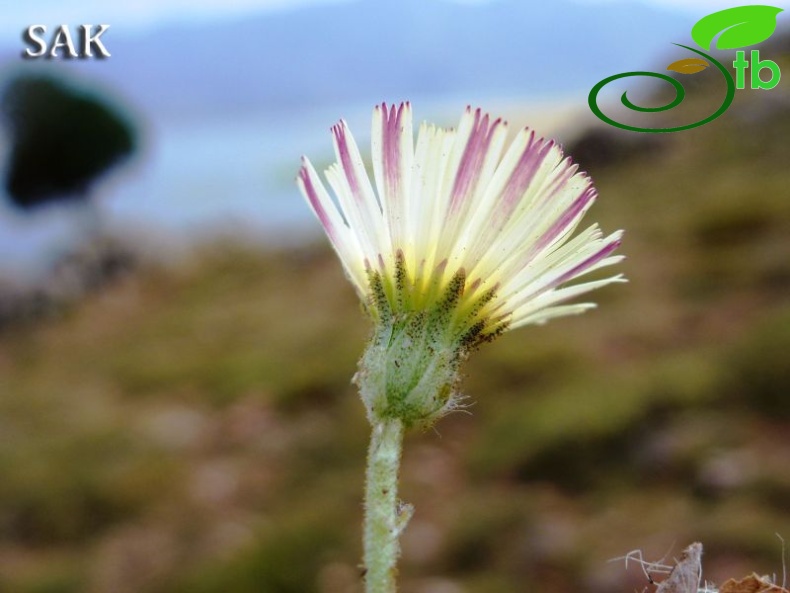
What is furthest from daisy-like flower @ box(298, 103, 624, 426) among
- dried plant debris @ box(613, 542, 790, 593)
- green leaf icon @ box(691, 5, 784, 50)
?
green leaf icon @ box(691, 5, 784, 50)

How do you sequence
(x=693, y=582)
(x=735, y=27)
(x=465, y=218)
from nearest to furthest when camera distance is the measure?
Answer: (x=693, y=582) → (x=465, y=218) → (x=735, y=27)

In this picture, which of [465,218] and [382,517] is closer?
[382,517]

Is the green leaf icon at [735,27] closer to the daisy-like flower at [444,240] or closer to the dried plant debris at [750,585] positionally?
the daisy-like flower at [444,240]

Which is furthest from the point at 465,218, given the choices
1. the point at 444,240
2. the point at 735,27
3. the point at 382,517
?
the point at 735,27

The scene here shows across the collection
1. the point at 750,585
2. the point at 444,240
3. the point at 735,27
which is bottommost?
the point at 750,585

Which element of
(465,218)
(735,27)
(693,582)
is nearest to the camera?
(693,582)

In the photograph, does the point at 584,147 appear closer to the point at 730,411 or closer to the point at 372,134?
the point at 730,411

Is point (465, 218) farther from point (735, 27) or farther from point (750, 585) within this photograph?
point (735, 27)

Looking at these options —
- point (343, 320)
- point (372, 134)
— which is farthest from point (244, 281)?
point (372, 134)
